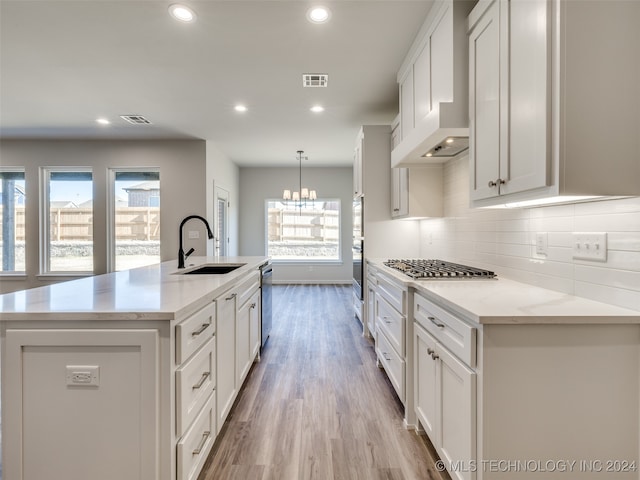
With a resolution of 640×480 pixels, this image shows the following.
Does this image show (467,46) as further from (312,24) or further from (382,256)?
(382,256)

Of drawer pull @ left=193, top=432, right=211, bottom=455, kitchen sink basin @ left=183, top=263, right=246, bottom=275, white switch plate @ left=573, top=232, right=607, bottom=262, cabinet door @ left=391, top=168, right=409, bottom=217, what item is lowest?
drawer pull @ left=193, top=432, right=211, bottom=455

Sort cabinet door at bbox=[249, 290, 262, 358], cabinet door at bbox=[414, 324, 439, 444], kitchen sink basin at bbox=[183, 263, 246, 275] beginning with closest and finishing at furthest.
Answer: cabinet door at bbox=[414, 324, 439, 444]
cabinet door at bbox=[249, 290, 262, 358]
kitchen sink basin at bbox=[183, 263, 246, 275]

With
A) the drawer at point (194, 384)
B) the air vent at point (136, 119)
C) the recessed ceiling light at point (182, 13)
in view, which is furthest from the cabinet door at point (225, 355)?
the air vent at point (136, 119)

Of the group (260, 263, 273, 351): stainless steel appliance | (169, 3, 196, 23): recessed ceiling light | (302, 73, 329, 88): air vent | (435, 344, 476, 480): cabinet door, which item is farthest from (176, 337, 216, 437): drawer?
(302, 73, 329, 88): air vent

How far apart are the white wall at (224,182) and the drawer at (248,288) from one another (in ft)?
8.99

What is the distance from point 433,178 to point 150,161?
4.45m

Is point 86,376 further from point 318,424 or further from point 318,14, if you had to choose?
point 318,14

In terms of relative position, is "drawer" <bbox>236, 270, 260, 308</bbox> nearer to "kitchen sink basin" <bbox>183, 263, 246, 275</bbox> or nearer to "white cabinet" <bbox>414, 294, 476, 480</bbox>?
"kitchen sink basin" <bbox>183, 263, 246, 275</bbox>

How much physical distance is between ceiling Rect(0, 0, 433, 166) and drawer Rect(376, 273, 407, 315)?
184cm

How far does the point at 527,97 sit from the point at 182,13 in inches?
84.7

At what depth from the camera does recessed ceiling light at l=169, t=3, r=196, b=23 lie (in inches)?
80.0

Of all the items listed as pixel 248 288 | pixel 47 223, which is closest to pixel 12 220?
pixel 47 223

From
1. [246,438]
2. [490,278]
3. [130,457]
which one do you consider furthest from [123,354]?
[490,278]

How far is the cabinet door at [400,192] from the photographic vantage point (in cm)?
304
